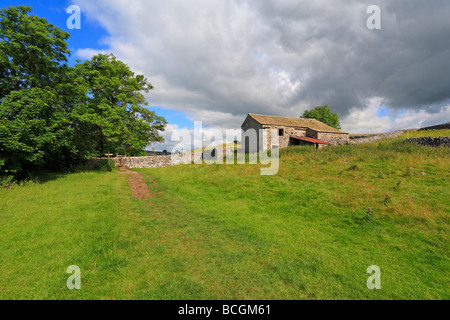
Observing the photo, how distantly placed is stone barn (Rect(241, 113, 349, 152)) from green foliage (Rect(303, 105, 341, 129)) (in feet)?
79.1

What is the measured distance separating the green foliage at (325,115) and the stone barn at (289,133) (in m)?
24.1

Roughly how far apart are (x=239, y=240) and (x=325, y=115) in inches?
2422

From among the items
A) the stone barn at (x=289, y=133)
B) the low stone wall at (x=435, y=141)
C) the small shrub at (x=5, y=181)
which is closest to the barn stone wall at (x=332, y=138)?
the stone barn at (x=289, y=133)

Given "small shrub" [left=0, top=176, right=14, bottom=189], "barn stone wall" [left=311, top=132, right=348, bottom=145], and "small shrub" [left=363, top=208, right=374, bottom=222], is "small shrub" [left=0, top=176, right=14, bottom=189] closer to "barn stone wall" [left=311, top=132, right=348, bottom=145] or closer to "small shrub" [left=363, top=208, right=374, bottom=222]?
"small shrub" [left=363, top=208, right=374, bottom=222]

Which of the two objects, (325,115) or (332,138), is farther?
(325,115)

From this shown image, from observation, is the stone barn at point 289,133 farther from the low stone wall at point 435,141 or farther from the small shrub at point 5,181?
the small shrub at point 5,181

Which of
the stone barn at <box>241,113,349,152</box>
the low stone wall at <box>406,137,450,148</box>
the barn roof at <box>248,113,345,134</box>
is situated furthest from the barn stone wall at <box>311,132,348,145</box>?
the low stone wall at <box>406,137,450,148</box>

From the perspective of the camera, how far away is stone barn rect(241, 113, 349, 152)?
29172 millimetres

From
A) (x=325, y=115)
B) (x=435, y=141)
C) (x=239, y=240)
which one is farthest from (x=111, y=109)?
(x=325, y=115)

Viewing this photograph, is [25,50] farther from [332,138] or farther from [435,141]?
[332,138]

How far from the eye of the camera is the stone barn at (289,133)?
29.2 meters

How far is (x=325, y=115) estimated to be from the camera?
180 feet

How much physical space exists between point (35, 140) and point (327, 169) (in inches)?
949
